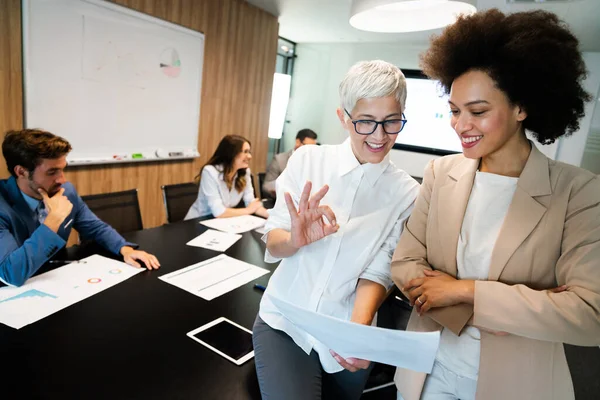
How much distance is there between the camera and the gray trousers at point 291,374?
1046mm

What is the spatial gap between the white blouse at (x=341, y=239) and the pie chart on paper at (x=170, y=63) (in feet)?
10.6

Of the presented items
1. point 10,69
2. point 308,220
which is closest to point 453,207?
point 308,220

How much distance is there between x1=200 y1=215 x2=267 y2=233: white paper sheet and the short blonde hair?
1459 millimetres

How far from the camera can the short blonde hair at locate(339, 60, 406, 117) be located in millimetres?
1092

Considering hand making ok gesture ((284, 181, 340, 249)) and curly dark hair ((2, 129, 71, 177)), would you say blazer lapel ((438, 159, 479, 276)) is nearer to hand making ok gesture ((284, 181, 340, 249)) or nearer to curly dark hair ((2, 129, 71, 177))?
hand making ok gesture ((284, 181, 340, 249))

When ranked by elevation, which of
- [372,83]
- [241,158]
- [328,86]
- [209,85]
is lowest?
[241,158]

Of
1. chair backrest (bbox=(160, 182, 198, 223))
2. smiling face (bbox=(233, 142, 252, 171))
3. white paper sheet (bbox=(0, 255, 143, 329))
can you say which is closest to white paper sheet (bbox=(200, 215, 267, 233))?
chair backrest (bbox=(160, 182, 198, 223))

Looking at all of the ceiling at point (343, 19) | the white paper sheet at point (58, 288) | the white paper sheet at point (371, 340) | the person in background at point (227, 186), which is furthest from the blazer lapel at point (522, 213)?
the ceiling at point (343, 19)

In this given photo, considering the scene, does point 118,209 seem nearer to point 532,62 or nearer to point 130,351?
point 130,351

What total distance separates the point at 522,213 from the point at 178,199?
8.36 ft

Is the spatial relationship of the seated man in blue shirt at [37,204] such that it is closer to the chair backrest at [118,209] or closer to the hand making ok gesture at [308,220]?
A: the chair backrest at [118,209]

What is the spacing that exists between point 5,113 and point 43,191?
1.49 meters

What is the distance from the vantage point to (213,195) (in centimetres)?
297

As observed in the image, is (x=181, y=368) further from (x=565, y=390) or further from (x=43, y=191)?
(x=43, y=191)
